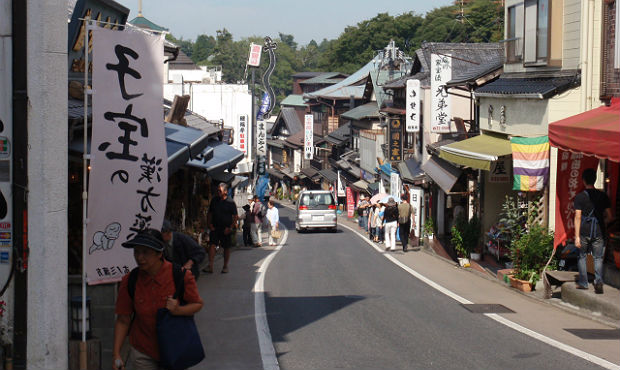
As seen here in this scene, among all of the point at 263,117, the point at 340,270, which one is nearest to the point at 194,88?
the point at 263,117

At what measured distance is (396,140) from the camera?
131 ft

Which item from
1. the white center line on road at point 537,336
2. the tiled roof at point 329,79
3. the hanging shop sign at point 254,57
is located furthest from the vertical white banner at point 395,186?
the tiled roof at point 329,79

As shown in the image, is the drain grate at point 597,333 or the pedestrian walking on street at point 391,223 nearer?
the drain grate at point 597,333

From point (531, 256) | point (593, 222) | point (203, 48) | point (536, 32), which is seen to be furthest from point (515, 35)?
point (203, 48)

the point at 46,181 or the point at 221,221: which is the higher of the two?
the point at 46,181

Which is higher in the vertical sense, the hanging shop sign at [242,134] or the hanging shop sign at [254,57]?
the hanging shop sign at [254,57]

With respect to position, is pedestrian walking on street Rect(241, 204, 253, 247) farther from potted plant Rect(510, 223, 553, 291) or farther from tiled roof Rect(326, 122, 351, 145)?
tiled roof Rect(326, 122, 351, 145)

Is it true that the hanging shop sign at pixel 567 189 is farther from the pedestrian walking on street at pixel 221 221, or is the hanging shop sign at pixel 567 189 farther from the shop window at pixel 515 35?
the pedestrian walking on street at pixel 221 221

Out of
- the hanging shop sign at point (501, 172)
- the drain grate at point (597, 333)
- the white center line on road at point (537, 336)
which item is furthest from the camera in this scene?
the hanging shop sign at point (501, 172)

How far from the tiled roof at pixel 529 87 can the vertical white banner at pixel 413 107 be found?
13305 millimetres

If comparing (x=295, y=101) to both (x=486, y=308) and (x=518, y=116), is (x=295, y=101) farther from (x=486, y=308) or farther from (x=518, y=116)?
(x=486, y=308)

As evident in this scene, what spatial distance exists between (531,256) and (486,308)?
2648 millimetres

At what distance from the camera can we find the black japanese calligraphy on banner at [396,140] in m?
39.9

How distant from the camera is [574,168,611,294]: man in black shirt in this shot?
12289 millimetres
